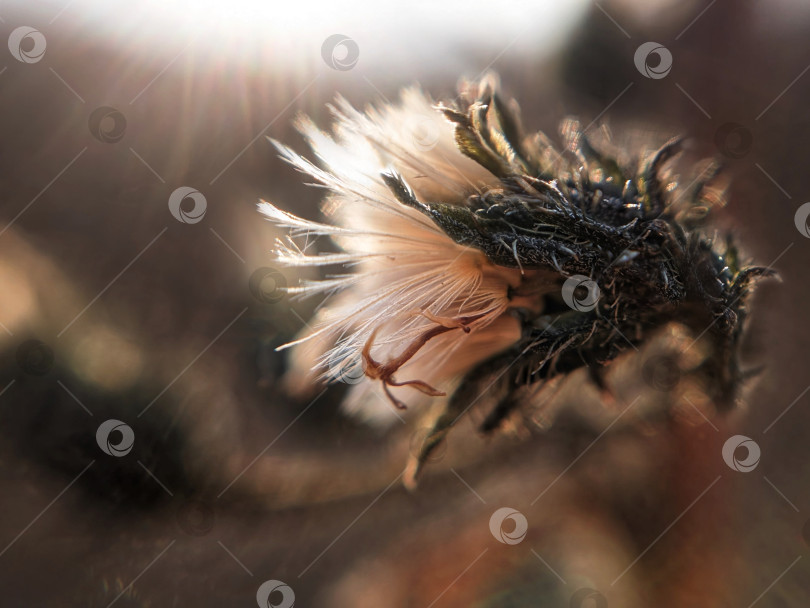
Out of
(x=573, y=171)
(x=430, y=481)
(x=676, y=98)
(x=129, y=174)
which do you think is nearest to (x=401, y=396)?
(x=430, y=481)

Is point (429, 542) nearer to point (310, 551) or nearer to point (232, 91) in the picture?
point (310, 551)
